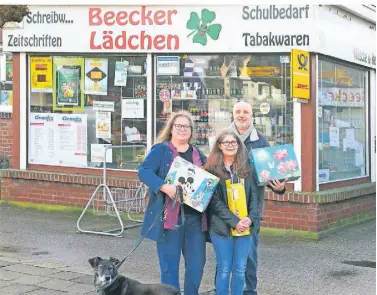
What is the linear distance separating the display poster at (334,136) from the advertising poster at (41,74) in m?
4.96

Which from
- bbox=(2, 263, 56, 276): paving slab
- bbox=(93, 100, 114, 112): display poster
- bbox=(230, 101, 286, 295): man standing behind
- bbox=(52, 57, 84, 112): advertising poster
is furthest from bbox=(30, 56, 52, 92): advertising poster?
bbox=(230, 101, 286, 295): man standing behind

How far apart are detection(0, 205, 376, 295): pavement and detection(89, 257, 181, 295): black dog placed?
156 centimetres

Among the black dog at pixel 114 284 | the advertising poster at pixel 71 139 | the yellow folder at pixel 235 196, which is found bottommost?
the black dog at pixel 114 284

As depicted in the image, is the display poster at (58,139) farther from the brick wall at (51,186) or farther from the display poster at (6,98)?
the display poster at (6,98)

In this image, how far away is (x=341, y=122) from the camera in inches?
473

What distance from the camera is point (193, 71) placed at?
1152 cm

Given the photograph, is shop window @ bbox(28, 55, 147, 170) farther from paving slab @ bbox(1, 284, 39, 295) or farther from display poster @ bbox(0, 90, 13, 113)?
paving slab @ bbox(1, 284, 39, 295)

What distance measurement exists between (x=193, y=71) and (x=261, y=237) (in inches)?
116

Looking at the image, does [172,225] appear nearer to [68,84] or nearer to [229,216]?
[229,216]

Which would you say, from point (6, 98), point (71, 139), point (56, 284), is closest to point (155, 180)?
point (56, 284)

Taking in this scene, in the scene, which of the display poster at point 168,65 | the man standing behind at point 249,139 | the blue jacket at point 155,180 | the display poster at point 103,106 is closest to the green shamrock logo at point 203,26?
the display poster at point 168,65

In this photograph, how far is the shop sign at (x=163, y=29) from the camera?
35.0ft

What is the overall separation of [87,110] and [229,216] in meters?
6.75

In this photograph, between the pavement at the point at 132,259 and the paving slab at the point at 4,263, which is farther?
the paving slab at the point at 4,263
